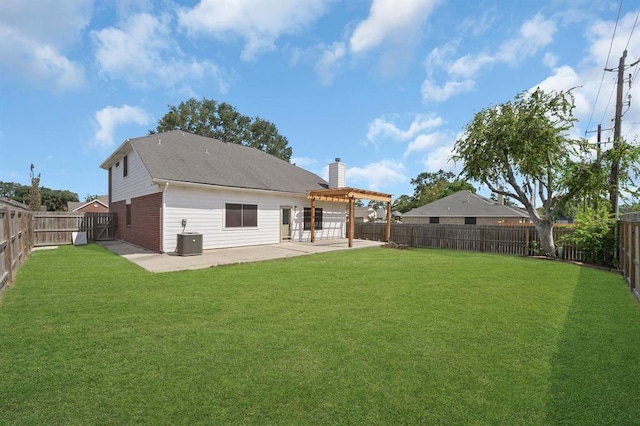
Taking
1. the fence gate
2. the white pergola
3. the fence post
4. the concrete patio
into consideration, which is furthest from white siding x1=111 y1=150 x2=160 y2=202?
the white pergola

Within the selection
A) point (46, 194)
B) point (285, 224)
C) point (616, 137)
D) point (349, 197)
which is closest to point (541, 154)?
point (616, 137)

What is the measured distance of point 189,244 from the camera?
11703 mm

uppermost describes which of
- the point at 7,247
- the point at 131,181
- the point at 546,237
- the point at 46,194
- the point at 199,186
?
the point at 46,194

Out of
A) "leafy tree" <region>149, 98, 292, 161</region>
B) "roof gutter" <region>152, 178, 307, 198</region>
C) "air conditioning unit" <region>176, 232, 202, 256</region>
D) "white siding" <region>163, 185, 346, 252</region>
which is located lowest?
"air conditioning unit" <region>176, 232, 202, 256</region>

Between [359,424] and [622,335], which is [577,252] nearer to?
[622,335]

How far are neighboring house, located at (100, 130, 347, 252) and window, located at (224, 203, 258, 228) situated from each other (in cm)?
4

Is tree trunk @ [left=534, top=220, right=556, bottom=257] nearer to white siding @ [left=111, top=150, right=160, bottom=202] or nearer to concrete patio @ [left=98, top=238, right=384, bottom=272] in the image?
concrete patio @ [left=98, top=238, right=384, bottom=272]

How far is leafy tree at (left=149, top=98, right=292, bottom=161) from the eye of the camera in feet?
106

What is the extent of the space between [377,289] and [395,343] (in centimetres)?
288

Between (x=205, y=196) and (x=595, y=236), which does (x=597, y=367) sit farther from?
(x=205, y=196)

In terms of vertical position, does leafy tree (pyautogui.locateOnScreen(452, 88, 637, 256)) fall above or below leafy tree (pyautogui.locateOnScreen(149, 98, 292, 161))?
below

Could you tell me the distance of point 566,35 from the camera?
358 inches

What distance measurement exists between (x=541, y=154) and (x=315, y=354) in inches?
534

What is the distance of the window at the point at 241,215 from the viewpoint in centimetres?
1384
